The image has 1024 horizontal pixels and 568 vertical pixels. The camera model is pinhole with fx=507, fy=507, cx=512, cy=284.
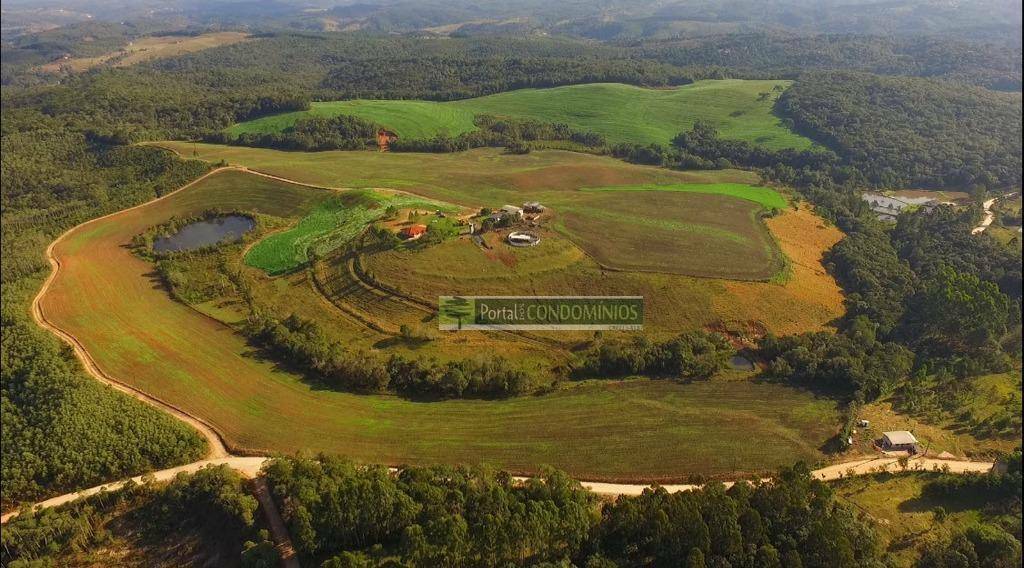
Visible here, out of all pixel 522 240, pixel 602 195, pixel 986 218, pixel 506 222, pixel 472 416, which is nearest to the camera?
pixel 472 416

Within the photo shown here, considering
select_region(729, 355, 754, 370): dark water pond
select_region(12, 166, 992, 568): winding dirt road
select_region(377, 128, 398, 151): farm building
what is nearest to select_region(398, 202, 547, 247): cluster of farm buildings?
select_region(729, 355, 754, 370): dark water pond

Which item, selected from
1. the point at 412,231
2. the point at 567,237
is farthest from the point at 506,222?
the point at 412,231

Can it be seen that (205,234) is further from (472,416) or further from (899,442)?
(899,442)

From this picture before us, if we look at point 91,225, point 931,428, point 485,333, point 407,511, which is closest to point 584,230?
point 485,333

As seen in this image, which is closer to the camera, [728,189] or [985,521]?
[985,521]

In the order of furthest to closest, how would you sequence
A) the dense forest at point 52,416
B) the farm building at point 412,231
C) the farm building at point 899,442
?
the farm building at point 412,231
the farm building at point 899,442
the dense forest at point 52,416

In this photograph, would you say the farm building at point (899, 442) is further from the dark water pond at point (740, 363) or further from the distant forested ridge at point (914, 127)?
the distant forested ridge at point (914, 127)

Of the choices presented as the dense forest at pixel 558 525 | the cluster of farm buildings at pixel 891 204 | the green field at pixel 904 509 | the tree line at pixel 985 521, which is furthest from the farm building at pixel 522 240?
the cluster of farm buildings at pixel 891 204
